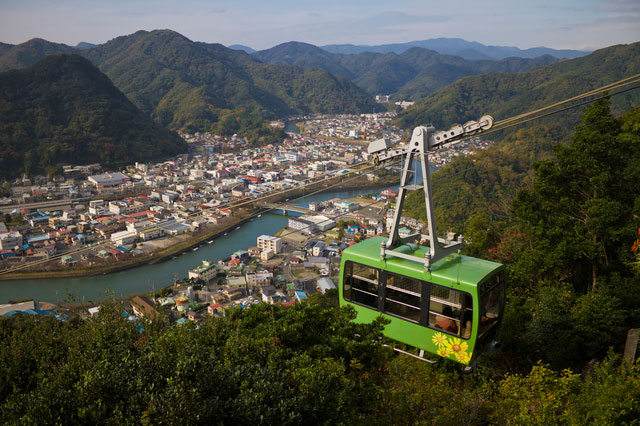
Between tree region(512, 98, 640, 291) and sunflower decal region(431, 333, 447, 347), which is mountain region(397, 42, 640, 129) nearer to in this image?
tree region(512, 98, 640, 291)

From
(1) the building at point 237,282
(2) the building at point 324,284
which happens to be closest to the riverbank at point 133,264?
(1) the building at point 237,282

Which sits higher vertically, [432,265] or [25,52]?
[25,52]

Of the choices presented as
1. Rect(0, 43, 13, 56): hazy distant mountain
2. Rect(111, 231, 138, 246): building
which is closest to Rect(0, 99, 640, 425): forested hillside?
Rect(111, 231, 138, 246): building

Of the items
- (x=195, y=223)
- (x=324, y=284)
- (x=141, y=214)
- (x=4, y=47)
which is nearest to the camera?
(x=324, y=284)

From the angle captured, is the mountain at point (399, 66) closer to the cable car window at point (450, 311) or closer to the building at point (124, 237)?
the building at point (124, 237)

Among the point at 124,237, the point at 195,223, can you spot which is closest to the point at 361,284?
the point at 124,237

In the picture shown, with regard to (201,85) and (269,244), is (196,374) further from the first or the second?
(201,85)

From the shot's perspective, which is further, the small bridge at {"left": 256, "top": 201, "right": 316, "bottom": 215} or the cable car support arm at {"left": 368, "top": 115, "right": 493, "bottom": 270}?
the small bridge at {"left": 256, "top": 201, "right": 316, "bottom": 215}
